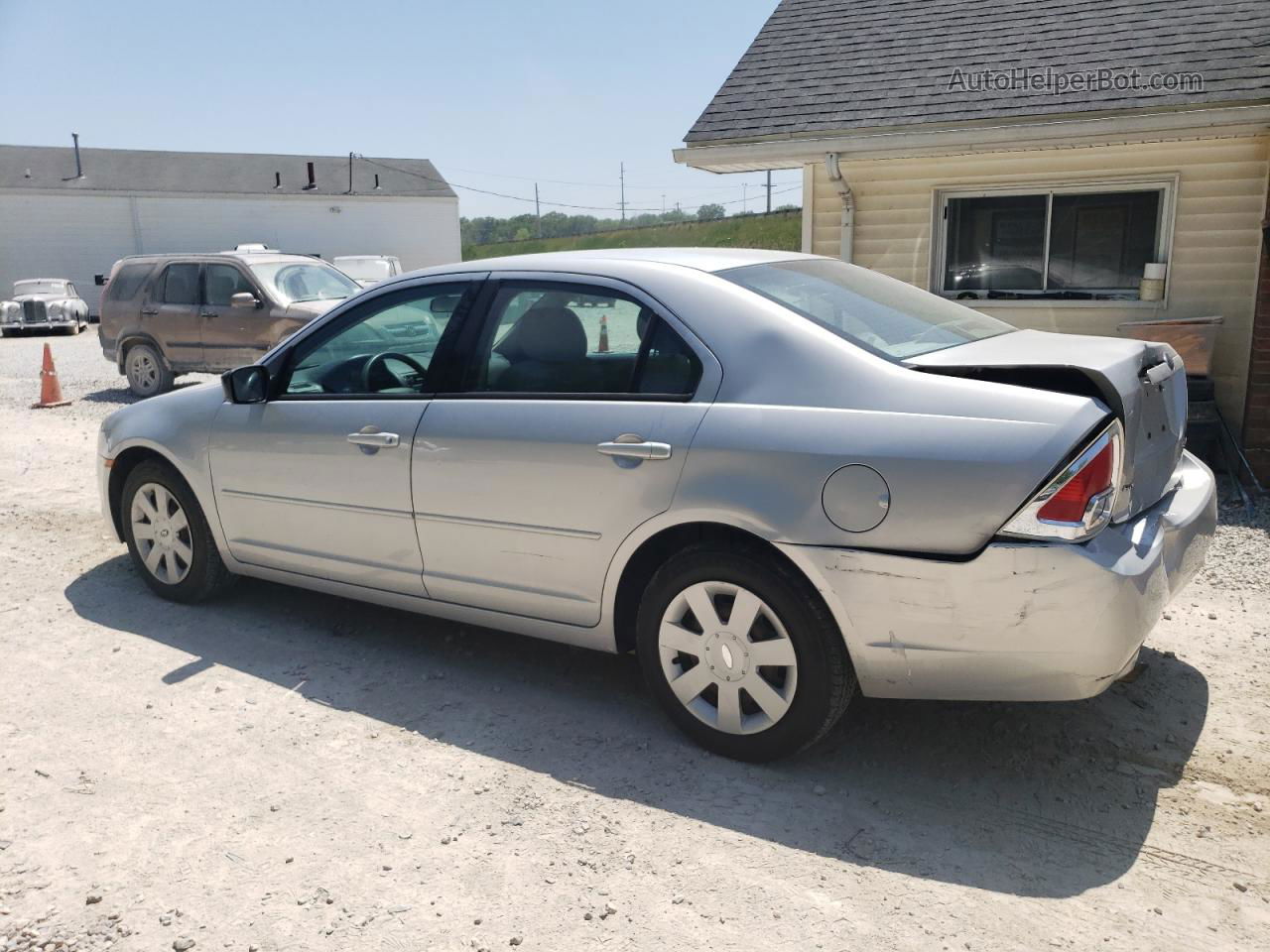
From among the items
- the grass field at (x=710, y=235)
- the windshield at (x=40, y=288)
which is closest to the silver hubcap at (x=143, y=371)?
the windshield at (x=40, y=288)

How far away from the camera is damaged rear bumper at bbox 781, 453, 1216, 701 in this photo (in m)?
2.85

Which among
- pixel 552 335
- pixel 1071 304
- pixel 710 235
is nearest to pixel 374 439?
pixel 552 335

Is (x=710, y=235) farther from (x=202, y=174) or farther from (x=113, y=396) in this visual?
(x=113, y=396)

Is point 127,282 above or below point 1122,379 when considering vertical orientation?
above

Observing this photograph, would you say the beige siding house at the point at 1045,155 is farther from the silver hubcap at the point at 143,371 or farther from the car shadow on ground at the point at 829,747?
the silver hubcap at the point at 143,371

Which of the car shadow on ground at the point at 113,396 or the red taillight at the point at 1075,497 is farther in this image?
the car shadow on ground at the point at 113,396

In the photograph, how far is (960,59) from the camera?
9453 millimetres

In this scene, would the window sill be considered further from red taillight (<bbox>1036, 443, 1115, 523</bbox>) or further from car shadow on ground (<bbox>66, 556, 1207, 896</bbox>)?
red taillight (<bbox>1036, 443, 1115, 523</bbox>)

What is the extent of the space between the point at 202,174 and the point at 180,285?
31.2m

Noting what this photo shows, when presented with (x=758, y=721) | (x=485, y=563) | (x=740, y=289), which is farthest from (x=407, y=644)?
(x=740, y=289)

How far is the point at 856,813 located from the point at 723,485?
1.07 meters

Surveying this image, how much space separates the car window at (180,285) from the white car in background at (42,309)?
1502 centimetres

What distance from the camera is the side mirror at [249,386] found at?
4.55 metres

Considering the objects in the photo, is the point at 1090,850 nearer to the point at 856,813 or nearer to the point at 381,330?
the point at 856,813
